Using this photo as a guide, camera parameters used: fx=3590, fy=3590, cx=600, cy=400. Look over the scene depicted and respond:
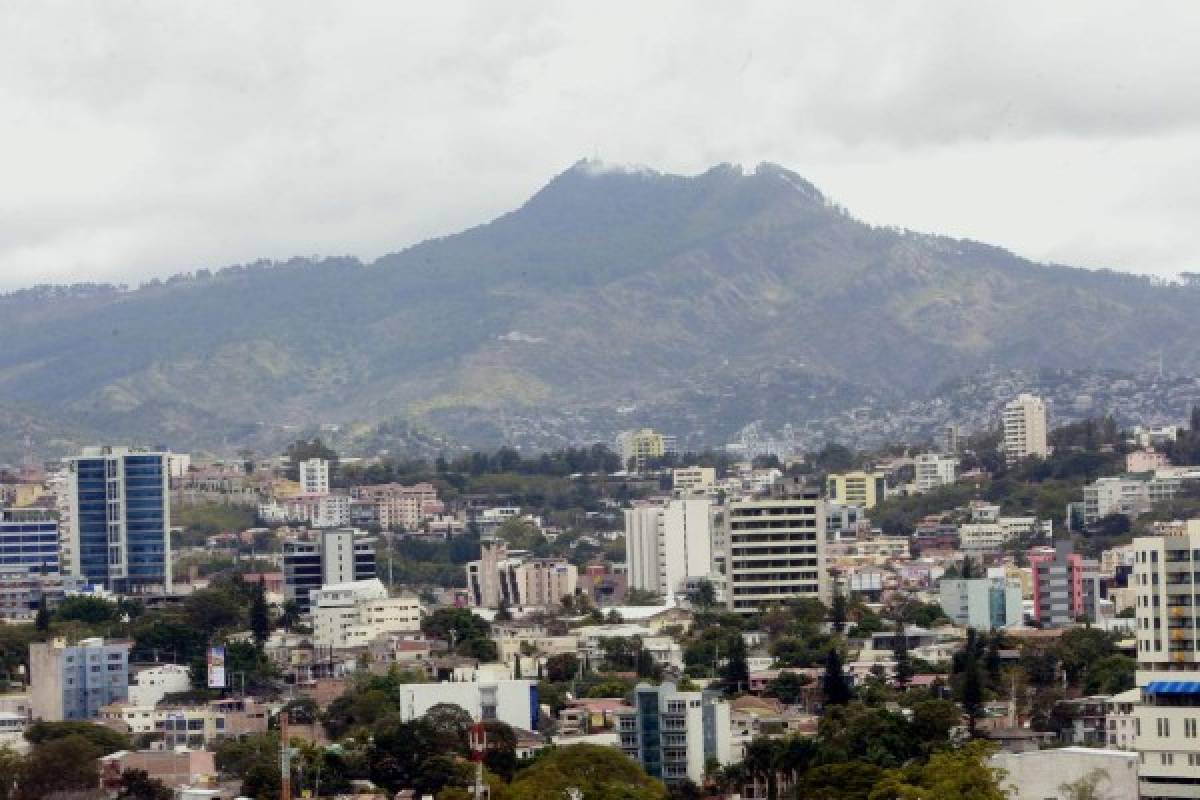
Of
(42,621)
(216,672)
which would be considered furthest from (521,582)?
(216,672)

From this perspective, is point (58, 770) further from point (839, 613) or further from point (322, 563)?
point (322, 563)

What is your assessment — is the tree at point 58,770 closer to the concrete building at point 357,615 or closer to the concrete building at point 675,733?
Result: the concrete building at point 675,733

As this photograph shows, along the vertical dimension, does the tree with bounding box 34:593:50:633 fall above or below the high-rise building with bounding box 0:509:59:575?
below

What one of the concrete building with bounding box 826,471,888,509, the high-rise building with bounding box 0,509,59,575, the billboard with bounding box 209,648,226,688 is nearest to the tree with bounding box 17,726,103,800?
the billboard with bounding box 209,648,226,688

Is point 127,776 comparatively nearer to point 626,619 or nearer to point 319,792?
point 319,792

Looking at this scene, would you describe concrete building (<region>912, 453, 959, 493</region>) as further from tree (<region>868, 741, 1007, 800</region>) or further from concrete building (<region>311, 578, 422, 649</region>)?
tree (<region>868, 741, 1007, 800</region>)

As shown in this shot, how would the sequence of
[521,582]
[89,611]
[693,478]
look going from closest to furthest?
[89,611] → [521,582] → [693,478]

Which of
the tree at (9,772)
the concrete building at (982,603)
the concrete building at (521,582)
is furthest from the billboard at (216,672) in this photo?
the concrete building at (521,582)

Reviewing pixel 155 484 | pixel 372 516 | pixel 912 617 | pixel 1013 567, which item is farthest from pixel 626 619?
pixel 372 516
